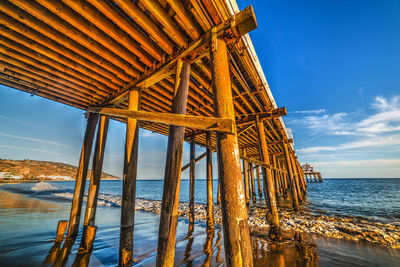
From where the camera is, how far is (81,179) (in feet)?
16.0

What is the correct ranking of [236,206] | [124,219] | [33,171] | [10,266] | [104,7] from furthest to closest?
[33,171] → [10,266] → [124,219] → [104,7] → [236,206]

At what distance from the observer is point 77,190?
475 centimetres

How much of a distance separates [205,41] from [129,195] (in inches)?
146

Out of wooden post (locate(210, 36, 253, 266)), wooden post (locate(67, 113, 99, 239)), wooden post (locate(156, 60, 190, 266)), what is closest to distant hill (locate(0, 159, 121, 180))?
wooden post (locate(67, 113, 99, 239))

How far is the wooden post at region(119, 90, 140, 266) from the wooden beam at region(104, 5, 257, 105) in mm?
937

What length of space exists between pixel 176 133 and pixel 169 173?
70 cm

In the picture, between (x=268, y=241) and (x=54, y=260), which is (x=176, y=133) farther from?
(x=268, y=241)

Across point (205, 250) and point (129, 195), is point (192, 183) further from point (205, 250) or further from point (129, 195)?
point (129, 195)

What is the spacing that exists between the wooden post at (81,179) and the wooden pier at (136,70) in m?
Result: 0.03

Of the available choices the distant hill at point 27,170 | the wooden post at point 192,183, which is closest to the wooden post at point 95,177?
the wooden post at point 192,183

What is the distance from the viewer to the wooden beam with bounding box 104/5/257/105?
92.0 inches

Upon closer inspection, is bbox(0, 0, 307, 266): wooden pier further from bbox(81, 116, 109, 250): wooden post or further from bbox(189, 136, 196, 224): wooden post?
bbox(189, 136, 196, 224): wooden post

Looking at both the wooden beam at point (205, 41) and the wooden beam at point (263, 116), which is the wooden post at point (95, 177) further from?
the wooden beam at point (263, 116)

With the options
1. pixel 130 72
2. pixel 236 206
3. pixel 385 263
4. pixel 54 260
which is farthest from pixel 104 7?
pixel 385 263
